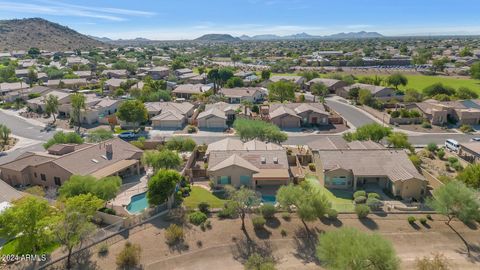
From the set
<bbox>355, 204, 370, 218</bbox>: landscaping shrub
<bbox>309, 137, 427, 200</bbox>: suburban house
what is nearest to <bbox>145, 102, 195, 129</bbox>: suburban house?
<bbox>309, 137, 427, 200</bbox>: suburban house

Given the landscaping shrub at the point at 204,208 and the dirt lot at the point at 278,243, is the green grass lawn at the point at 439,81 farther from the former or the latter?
the landscaping shrub at the point at 204,208

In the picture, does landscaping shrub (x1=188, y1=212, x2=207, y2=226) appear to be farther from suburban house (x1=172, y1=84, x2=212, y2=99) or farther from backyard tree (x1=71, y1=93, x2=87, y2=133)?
suburban house (x1=172, y1=84, x2=212, y2=99)

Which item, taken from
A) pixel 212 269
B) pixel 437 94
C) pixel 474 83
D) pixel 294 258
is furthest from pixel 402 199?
pixel 474 83

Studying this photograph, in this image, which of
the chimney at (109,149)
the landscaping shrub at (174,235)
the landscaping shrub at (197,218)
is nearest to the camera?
the landscaping shrub at (174,235)

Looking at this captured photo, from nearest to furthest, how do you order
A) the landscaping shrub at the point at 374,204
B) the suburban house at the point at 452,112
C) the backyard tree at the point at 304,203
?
the backyard tree at the point at 304,203, the landscaping shrub at the point at 374,204, the suburban house at the point at 452,112

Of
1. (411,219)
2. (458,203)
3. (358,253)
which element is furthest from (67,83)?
(358,253)

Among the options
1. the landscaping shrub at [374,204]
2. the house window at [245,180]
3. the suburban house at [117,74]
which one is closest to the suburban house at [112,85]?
the suburban house at [117,74]
